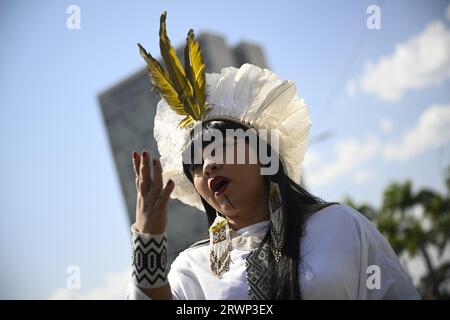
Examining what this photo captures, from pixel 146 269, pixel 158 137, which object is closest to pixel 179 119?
pixel 158 137

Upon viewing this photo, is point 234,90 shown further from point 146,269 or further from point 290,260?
point 146,269

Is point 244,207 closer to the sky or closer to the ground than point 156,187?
closer to the ground

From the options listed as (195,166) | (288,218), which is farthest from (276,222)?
(195,166)

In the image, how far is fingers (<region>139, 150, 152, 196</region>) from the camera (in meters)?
2.01

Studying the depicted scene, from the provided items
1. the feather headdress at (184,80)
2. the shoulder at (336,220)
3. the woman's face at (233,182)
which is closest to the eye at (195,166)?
the woman's face at (233,182)

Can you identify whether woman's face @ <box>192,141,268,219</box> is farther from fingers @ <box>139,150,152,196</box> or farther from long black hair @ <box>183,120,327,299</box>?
fingers @ <box>139,150,152,196</box>

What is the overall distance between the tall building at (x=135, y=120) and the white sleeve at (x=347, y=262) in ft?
92.0

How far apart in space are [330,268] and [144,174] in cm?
84

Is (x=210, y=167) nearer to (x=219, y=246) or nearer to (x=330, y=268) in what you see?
(x=219, y=246)

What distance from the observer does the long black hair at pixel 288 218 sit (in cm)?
225

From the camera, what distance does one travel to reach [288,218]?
99.2 inches

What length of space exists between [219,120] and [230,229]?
0.54 m

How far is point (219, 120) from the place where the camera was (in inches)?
107
